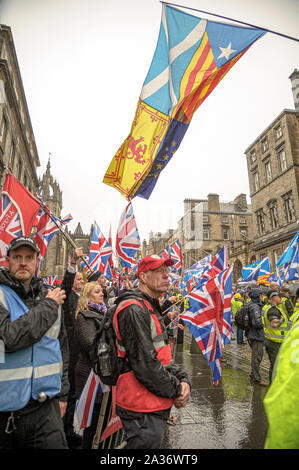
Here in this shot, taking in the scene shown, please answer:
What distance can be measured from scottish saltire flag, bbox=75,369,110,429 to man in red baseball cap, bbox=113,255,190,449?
3.38 feet

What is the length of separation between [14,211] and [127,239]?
9.23 ft

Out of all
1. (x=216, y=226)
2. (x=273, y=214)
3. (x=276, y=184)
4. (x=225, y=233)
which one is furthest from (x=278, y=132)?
(x=225, y=233)

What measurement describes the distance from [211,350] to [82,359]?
98.9 inches

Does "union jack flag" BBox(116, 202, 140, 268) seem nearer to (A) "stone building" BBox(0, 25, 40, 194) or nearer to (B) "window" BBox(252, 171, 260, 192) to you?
(A) "stone building" BBox(0, 25, 40, 194)

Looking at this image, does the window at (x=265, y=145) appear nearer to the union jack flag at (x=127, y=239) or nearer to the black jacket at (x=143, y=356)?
the union jack flag at (x=127, y=239)

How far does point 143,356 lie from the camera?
1942mm

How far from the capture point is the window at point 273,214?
28.7 metres

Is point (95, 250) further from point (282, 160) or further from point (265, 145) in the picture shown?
point (265, 145)

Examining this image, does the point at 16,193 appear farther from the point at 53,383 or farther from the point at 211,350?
the point at 211,350

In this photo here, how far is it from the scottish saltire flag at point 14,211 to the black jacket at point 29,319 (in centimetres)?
192

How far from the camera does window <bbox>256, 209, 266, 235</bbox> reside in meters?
30.8

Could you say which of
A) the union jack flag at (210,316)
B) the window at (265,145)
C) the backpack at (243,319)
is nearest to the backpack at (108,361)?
the union jack flag at (210,316)

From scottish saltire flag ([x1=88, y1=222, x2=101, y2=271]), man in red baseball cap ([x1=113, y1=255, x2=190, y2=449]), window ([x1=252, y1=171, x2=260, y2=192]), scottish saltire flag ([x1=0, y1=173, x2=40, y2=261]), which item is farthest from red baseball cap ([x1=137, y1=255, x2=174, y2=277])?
window ([x1=252, y1=171, x2=260, y2=192])

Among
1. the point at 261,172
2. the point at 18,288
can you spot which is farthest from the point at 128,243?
the point at 261,172
